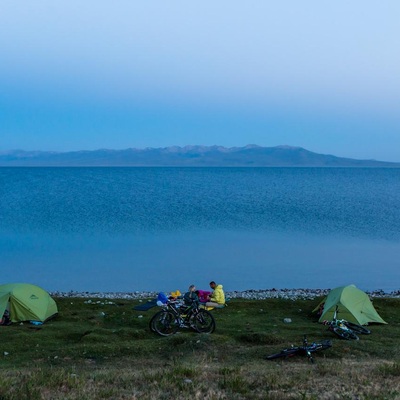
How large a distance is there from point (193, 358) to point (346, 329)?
6708mm

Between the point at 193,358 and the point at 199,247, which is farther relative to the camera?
the point at 199,247

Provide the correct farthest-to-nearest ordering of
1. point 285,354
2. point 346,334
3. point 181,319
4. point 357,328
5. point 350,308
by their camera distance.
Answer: point 350,308, point 357,328, point 181,319, point 346,334, point 285,354

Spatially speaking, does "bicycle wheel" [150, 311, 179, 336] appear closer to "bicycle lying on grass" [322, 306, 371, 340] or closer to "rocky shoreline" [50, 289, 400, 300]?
"bicycle lying on grass" [322, 306, 371, 340]

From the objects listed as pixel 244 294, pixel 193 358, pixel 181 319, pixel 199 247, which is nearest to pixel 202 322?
pixel 181 319

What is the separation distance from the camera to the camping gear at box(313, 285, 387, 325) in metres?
22.5

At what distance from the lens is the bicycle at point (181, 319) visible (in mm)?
20156

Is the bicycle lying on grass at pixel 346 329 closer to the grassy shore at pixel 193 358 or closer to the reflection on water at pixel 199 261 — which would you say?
the grassy shore at pixel 193 358

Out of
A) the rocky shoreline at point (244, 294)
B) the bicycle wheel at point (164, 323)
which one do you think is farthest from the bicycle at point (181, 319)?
the rocky shoreline at point (244, 294)

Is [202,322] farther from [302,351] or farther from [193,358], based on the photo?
A: [302,351]

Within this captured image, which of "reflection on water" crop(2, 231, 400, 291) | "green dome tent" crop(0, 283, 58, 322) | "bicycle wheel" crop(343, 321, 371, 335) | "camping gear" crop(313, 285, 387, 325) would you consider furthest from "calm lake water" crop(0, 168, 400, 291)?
"bicycle wheel" crop(343, 321, 371, 335)

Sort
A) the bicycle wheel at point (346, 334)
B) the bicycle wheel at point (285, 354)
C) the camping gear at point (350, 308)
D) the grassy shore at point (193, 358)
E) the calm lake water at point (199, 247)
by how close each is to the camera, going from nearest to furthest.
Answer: the grassy shore at point (193, 358), the bicycle wheel at point (285, 354), the bicycle wheel at point (346, 334), the camping gear at point (350, 308), the calm lake water at point (199, 247)

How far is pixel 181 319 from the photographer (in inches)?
803

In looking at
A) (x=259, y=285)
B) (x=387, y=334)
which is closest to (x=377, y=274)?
(x=259, y=285)

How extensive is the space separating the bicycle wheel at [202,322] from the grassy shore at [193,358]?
0.66 metres
